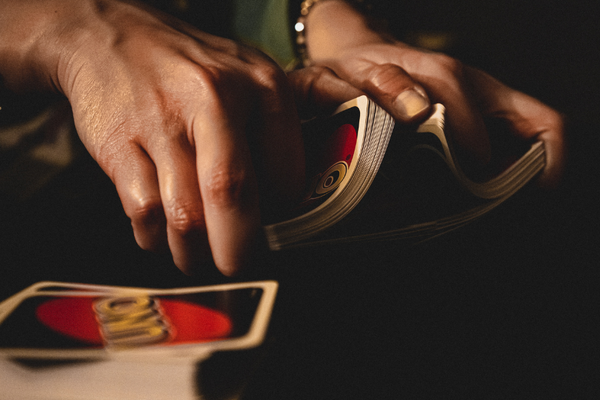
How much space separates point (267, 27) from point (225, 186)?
1022 millimetres

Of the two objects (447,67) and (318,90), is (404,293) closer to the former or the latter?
(318,90)

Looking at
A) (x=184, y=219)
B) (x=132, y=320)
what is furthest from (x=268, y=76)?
(x=132, y=320)

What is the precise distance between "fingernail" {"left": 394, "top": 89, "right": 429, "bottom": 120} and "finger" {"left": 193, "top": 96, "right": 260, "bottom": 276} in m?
0.26

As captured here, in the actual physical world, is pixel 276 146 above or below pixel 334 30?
below

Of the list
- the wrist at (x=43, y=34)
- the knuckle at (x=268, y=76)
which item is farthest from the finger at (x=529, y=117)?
the wrist at (x=43, y=34)

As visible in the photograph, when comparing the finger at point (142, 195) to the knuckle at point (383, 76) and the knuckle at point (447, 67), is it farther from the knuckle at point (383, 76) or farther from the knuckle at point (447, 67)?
the knuckle at point (447, 67)

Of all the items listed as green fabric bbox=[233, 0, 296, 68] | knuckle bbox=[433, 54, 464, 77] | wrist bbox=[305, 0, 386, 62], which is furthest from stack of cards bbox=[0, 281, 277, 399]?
green fabric bbox=[233, 0, 296, 68]

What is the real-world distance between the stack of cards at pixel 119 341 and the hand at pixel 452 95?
370mm

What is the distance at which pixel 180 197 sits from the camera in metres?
0.34

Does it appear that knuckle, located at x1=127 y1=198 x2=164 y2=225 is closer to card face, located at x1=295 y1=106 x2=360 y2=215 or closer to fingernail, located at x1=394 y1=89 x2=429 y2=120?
card face, located at x1=295 y1=106 x2=360 y2=215

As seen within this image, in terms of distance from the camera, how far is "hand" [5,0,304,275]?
13.6 inches

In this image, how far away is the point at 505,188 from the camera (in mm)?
533

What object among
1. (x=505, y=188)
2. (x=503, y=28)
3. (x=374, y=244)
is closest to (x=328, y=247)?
(x=374, y=244)

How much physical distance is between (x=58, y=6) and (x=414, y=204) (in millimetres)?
554
